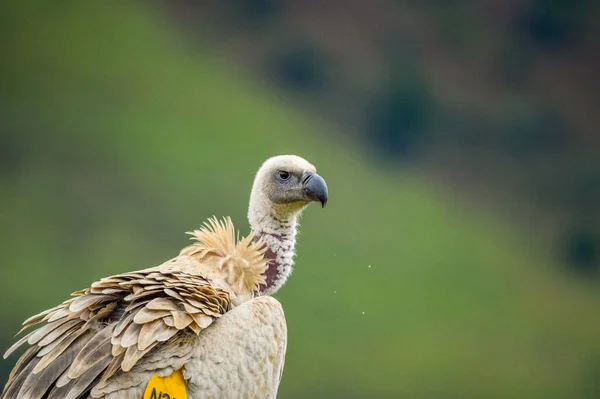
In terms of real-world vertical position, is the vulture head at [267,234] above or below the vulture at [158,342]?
above

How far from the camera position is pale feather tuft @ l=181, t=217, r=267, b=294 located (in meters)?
4.08

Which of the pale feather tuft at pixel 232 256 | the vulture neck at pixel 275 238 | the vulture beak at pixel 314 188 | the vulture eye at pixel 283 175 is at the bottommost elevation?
the pale feather tuft at pixel 232 256

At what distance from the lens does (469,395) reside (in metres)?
8.66

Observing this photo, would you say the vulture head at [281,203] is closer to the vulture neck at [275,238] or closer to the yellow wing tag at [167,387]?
the vulture neck at [275,238]

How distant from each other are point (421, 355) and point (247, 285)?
482 cm

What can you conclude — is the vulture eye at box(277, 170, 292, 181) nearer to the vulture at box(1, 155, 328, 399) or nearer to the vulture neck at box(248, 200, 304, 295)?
the vulture neck at box(248, 200, 304, 295)

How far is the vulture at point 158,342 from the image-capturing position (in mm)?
3213

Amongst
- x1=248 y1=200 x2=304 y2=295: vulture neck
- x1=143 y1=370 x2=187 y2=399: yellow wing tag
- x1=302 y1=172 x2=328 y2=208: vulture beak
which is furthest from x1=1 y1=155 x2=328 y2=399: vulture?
x1=302 y1=172 x2=328 y2=208: vulture beak

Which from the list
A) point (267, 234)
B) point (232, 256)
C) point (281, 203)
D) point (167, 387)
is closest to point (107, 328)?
point (167, 387)

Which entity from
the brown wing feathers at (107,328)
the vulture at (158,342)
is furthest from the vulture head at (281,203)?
the brown wing feathers at (107,328)

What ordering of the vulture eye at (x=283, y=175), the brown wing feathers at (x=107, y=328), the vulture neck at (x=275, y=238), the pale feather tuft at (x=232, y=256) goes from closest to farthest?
the brown wing feathers at (x=107, y=328) → the pale feather tuft at (x=232, y=256) → the vulture neck at (x=275, y=238) → the vulture eye at (x=283, y=175)

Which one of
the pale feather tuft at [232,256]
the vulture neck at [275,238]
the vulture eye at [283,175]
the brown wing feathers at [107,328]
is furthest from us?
the vulture eye at [283,175]

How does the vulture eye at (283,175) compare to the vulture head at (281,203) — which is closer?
the vulture head at (281,203)

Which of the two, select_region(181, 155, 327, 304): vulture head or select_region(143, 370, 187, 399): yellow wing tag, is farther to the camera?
select_region(181, 155, 327, 304): vulture head
